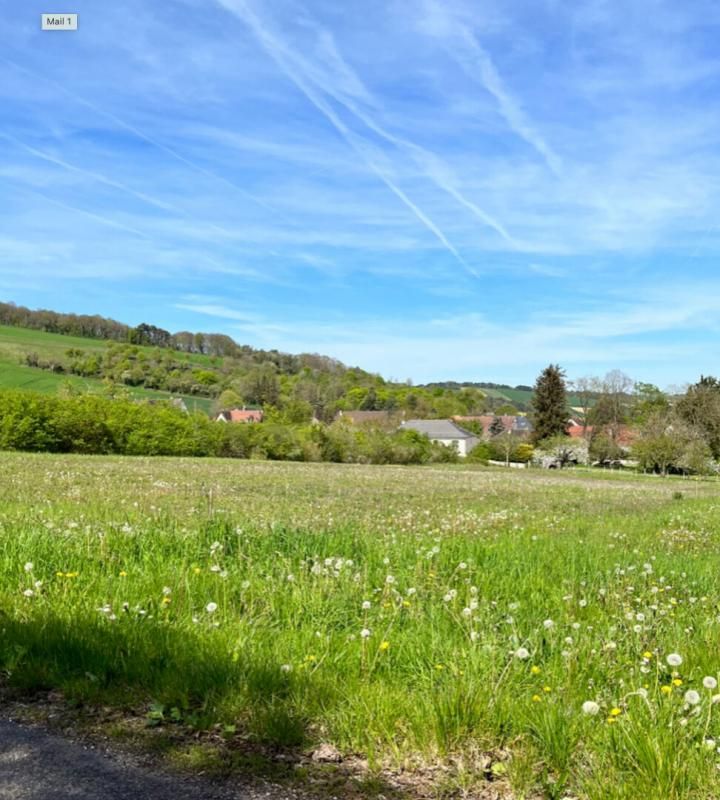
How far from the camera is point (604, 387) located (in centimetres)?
10338

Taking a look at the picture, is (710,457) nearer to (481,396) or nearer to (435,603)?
(435,603)

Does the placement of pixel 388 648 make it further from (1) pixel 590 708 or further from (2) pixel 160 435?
(2) pixel 160 435

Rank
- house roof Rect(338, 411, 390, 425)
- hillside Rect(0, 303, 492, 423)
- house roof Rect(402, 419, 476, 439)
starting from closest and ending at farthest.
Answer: hillside Rect(0, 303, 492, 423) → house roof Rect(338, 411, 390, 425) → house roof Rect(402, 419, 476, 439)

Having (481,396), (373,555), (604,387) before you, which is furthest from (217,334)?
(373,555)

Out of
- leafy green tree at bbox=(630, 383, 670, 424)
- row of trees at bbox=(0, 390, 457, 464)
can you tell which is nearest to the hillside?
Answer: row of trees at bbox=(0, 390, 457, 464)

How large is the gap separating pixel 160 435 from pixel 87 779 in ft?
191

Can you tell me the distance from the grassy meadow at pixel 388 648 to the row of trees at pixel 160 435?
4918cm

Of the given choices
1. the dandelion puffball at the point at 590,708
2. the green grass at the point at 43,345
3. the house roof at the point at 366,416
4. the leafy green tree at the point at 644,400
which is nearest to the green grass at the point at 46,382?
the green grass at the point at 43,345

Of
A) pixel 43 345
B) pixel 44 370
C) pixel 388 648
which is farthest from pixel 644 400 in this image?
pixel 388 648

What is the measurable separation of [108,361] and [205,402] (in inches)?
697

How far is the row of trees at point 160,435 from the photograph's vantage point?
52.7m

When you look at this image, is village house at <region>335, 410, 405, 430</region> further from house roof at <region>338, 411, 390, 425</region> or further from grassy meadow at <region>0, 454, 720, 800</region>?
grassy meadow at <region>0, 454, 720, 800</region>

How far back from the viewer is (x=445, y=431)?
124 metres

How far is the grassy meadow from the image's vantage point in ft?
10.5
